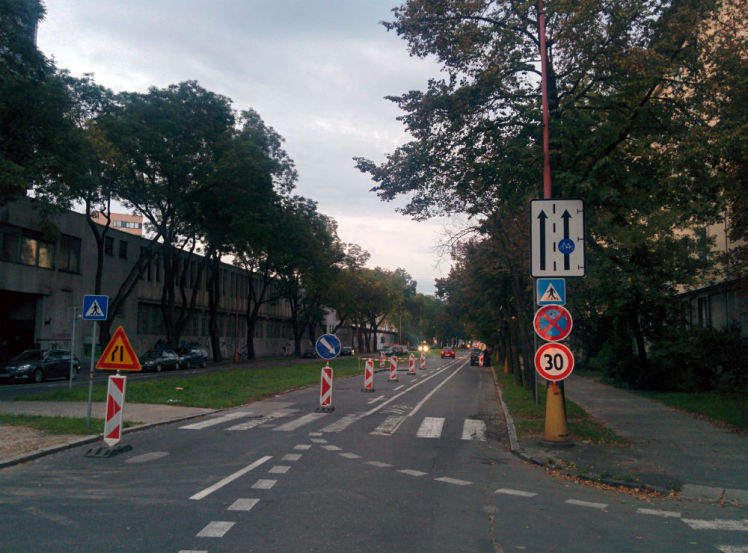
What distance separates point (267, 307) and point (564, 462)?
70429 millimetres

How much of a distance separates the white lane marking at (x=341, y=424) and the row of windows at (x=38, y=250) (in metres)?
27.4

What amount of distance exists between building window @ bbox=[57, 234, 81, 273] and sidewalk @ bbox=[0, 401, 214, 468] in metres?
23.8

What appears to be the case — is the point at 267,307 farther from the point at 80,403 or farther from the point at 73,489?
the point at 73,489

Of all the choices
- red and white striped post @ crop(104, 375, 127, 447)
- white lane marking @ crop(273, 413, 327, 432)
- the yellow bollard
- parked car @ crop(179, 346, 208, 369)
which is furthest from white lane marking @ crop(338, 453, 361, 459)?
parked car @ crop(179, 346, 208, 369)

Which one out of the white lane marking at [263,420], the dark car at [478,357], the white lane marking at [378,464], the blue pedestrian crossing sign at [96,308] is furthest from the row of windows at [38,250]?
the dark car at [478,357]

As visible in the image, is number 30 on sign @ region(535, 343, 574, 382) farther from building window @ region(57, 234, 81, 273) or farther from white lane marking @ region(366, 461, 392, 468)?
building window @ region(57, 234, 81, 273)

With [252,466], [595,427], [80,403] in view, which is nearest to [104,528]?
[252,466]

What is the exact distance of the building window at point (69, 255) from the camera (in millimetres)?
39500

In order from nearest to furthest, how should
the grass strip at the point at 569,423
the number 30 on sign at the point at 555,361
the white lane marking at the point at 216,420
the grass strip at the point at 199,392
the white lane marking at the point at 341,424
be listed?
1. the number 30 on sign at the point at 555,361
2. the grass strip at the point at 569,423
3. the white lane marking at the point at 341,424
4. the white lane marking at the point at 216,420
5. the grass strip at the point at 199,392

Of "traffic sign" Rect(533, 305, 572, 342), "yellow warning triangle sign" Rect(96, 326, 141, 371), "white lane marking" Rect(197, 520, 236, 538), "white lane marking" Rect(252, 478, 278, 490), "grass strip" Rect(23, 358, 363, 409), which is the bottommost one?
"grass strip" Rect(23, 358, 363, 409)

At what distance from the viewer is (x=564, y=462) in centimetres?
977

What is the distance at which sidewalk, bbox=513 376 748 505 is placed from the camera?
332 inches

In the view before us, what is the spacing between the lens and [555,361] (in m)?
11.2

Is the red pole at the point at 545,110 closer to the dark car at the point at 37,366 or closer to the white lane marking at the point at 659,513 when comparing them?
the white lane marking at the point at 659,513
